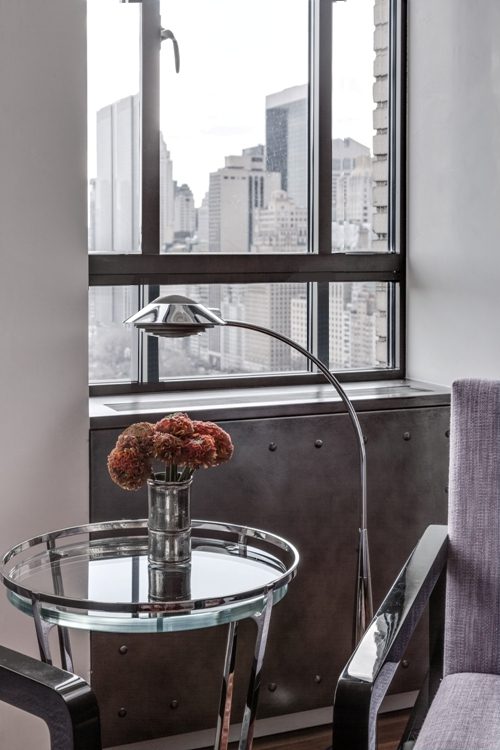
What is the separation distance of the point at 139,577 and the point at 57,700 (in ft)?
1.59

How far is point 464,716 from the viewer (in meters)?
1.70

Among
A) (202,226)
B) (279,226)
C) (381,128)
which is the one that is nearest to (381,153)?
(381,128)

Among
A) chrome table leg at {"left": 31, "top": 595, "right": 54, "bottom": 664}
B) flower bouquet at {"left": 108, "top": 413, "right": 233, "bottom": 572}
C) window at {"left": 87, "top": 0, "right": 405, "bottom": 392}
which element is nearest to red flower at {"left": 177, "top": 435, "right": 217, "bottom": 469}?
flower bouquet at {"left": 108, "top": 413, "right": 233, "bottom": 572}

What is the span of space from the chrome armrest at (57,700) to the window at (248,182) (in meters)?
1.22

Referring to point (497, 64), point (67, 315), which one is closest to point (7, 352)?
point (67, 315)

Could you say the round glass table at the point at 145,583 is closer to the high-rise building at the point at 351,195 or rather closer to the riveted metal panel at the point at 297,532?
the riveted metal panel at the point at 297,532

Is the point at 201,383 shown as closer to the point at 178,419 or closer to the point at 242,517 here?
the point at 242,517

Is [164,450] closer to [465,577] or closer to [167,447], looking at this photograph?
[167,447]

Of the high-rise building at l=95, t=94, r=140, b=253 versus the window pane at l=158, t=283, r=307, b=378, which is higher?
the high-rise building at l=95, t=94, r=140, b=253

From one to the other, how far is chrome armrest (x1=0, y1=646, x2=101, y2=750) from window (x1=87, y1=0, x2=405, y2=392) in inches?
48.1

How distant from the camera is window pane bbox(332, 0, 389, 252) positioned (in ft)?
9.61

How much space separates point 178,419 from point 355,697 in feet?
2.25

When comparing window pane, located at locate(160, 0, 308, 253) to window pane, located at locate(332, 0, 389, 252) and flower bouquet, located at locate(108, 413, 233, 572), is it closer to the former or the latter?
window pane, located at locate(332, 0, 389, 252)

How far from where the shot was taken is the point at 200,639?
2.42 metres
